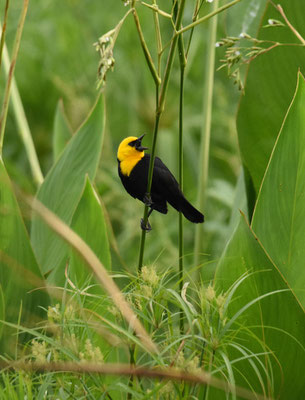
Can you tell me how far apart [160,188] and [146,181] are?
1.0 inches

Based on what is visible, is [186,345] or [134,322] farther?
[186,345]

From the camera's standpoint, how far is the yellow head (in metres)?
0.81

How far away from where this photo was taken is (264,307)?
959 mm

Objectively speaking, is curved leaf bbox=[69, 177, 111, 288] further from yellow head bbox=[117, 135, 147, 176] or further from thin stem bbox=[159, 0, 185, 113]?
thin stem bbox=[159, 0, 185, 113]

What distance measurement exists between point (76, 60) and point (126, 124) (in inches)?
16.0

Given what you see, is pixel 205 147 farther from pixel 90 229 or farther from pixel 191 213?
pixel 191 213

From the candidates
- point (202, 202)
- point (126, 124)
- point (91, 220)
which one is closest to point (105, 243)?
point (91, 220)

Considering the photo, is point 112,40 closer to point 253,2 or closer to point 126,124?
point 253,2

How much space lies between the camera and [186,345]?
0.82 m

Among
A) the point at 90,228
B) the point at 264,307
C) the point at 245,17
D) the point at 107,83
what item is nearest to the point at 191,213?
the point at 264,307

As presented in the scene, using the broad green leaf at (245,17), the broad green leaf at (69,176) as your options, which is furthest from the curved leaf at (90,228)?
the broad green leaf at (245,17)

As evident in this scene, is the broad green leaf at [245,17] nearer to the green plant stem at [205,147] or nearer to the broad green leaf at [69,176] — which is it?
the green plant stem at [205,147]

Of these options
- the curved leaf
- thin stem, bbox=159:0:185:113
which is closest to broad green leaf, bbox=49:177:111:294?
the curved leaf

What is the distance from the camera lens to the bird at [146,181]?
29.0 inches
